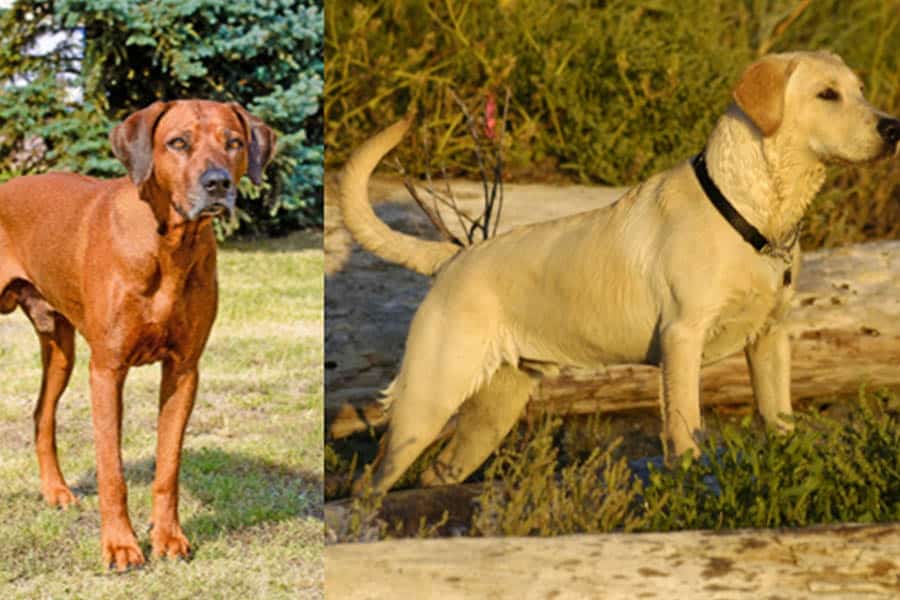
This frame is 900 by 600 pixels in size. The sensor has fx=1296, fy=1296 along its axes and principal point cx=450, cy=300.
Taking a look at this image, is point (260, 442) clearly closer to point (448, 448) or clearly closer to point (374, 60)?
point (448, 448)

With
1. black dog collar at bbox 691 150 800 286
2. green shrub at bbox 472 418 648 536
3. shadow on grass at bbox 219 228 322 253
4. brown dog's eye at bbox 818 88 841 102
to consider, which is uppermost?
brown dog's eye at bbox 818 88 841 102

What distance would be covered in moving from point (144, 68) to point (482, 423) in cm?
145

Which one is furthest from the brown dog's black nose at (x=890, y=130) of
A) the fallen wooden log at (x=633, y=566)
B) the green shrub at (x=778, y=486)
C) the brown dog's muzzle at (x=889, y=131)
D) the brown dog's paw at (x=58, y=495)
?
the brown dog's paw at (x=58, y=495)

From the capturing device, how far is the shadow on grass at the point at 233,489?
3363 mm

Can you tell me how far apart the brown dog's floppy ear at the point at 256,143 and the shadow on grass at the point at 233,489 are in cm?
93

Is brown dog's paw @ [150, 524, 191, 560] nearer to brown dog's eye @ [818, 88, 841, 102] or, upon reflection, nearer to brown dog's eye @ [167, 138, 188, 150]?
brown dog's eye @ [167, 138, 188, 150]

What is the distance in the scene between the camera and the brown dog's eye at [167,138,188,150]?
283cm

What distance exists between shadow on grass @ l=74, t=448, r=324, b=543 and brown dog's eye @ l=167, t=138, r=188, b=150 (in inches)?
39.0

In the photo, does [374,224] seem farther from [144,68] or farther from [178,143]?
[178,143]

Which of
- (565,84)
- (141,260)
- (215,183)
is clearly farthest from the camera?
(565,84)

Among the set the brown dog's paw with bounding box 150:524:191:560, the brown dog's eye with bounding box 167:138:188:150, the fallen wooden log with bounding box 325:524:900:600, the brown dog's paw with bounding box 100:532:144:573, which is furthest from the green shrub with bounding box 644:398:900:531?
the brown dog's eye with bounding box 167:138:188:150

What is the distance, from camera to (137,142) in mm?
2814

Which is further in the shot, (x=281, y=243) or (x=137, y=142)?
(x=281, y=243)

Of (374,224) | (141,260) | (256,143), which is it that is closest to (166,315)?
(141,260)
